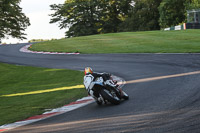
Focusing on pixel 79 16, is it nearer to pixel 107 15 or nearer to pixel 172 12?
pixel 107 15

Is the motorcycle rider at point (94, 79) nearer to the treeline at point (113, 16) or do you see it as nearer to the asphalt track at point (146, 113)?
the asphalt track at point (146, 113)

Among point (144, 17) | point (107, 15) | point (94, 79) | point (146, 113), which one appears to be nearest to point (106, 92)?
point (94, 79)

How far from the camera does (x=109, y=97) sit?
9719 millimetres

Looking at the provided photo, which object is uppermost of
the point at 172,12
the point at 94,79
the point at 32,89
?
the point at 172,12

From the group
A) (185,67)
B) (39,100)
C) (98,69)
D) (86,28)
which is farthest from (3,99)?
(86,28)

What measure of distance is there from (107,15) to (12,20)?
24.4 metres

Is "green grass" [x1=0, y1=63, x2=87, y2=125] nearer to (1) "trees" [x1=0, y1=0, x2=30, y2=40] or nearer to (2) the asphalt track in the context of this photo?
(2) the asphalt track

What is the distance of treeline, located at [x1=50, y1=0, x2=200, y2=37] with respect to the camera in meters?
75.1

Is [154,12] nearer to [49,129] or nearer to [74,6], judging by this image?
[74,6]

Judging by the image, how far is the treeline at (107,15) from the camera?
75.1 metres

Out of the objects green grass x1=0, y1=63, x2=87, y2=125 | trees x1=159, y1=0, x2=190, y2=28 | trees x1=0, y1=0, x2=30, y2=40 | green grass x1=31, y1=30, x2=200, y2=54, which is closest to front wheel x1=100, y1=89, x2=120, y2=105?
green grass x1=0, y1=63, x2=87, y2=125

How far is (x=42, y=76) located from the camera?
19672 millimetres

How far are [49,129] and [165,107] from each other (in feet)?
9.57

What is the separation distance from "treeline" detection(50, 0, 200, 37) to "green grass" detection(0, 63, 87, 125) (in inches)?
2029
